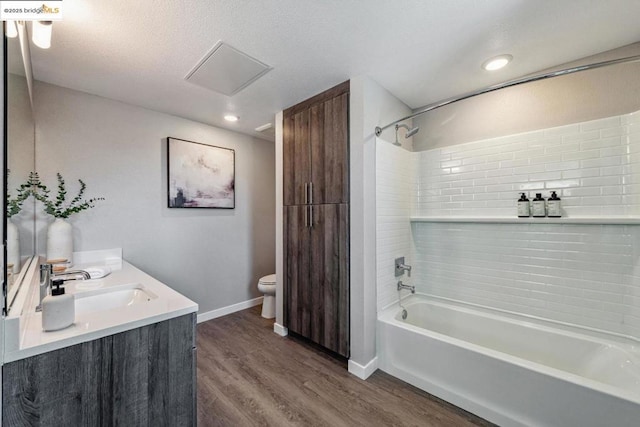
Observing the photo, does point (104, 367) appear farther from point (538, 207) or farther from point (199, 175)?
point (538, 207)

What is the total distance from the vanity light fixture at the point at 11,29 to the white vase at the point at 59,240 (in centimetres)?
142

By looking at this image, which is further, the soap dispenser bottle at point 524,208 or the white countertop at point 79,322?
the soap dispenser bottle at point 524,208

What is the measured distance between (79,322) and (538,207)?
2.84 metres

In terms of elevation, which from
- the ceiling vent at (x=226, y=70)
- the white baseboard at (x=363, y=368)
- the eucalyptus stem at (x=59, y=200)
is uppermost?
the ceiling vent at (x=226, y=70)

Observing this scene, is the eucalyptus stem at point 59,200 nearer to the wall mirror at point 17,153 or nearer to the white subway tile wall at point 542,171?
the wall mirror at point 17,153

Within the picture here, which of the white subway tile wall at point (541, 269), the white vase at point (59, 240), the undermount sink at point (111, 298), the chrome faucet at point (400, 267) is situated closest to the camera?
the undermount sink at point (111, 298)

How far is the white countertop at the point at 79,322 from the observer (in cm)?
84

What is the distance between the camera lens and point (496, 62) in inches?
72.6

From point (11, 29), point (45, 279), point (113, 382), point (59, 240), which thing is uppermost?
point (11, 29)

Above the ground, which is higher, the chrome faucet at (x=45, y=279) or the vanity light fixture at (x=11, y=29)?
the vanity light fixture at (x=11, y=29)

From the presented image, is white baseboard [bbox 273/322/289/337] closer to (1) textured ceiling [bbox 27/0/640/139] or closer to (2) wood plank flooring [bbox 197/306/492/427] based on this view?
(2) wood plank flooring [bbox 197/306/492/427]

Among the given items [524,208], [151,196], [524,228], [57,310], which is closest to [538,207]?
[524,208]

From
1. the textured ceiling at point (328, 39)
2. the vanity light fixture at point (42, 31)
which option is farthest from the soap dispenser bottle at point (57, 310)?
the textured ceiling at point (328, 39)

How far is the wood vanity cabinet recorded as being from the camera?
0.87 metres
